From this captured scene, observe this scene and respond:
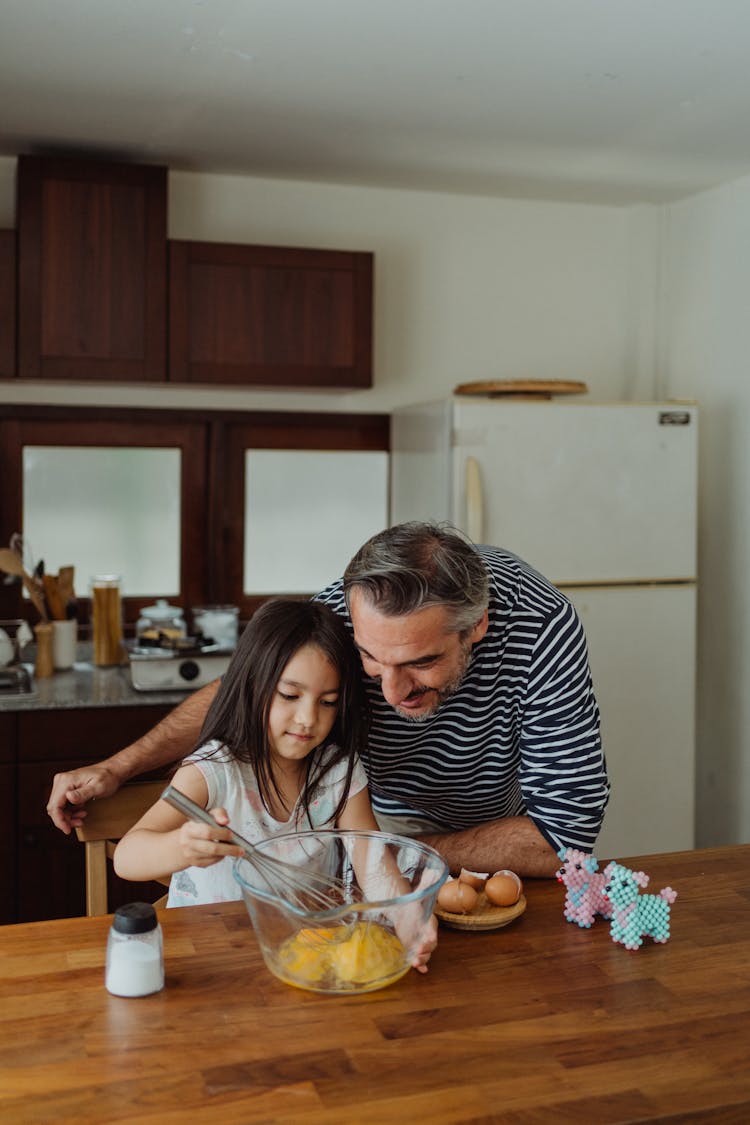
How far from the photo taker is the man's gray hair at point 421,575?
1.62 metres

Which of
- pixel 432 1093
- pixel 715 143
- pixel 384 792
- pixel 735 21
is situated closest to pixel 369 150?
pixel 715 143

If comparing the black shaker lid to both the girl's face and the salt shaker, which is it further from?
the girl's face

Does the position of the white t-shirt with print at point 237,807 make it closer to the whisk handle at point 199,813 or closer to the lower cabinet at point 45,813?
the whisk handle at point 199,813

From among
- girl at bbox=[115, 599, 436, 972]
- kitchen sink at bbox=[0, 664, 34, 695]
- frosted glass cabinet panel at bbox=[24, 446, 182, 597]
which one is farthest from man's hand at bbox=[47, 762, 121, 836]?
frosted glass cabinet panel at bbox=[24, 446, 182, 597]

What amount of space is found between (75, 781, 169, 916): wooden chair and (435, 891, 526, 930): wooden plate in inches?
22.0

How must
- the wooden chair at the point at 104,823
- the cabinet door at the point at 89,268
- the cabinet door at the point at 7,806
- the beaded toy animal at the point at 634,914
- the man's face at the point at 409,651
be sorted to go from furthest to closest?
the cabinet door at the point at 89,268, the cabinet door at the point at 7,806, the wooden chair at the point at 104,823, the man's face at the point at 409,651, the beaded toy animal at the point at 634,914

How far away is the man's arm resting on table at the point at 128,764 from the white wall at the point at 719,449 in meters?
2.24

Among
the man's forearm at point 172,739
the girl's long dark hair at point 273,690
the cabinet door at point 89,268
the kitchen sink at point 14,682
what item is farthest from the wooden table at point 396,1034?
the cabinet door at point 89,268

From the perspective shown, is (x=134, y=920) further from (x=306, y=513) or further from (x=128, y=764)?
(x=306, y=513)

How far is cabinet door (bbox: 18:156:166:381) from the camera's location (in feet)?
10.6

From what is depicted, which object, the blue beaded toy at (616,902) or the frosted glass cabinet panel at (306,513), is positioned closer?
the blue beaded toy at (616,902)

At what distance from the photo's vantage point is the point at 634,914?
149 centimetres

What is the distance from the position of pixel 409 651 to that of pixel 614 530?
6.48 ft

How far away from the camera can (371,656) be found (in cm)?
164
